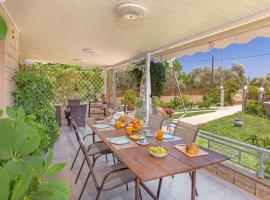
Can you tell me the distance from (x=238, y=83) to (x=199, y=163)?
4854 mm

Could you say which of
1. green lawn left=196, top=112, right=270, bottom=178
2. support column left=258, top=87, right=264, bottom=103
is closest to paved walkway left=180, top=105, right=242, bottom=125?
green lawn left=196, top=112, right=270, bottom=178

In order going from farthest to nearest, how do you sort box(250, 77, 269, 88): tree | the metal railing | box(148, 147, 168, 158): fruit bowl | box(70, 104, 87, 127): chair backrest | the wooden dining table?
box(70, 104, 87, 127): chair backrest
box(250, 77, 269, 88): tree
the metal railing
box(148, 147, 168, 158): fruit bowl
the wooden dining table

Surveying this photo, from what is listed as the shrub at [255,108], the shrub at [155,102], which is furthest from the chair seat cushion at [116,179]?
the shrub at [255,108]

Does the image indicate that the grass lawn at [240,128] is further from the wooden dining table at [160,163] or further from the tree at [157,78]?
the wooden dining table at [160,163]

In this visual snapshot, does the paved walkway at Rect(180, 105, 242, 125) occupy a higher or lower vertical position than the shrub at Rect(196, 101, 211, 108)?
lower

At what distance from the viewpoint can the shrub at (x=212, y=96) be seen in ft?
20.0

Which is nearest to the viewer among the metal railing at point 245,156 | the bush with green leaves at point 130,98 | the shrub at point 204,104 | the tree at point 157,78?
the metal railing at point 245,156

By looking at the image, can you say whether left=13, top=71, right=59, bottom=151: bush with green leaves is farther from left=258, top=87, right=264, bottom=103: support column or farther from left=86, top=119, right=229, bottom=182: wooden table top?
left=258, top=87, right=264, bottom=103: support column

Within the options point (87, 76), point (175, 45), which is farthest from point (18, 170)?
point (87, 76)

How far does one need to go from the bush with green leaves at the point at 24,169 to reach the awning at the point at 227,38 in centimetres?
272

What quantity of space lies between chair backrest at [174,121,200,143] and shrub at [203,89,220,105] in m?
3.76

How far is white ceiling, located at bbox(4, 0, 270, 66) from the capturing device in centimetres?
225

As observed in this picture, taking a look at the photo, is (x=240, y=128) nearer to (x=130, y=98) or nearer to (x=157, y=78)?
(x=157, y=78)

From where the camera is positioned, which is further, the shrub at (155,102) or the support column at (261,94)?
the shrub at (155,102)
